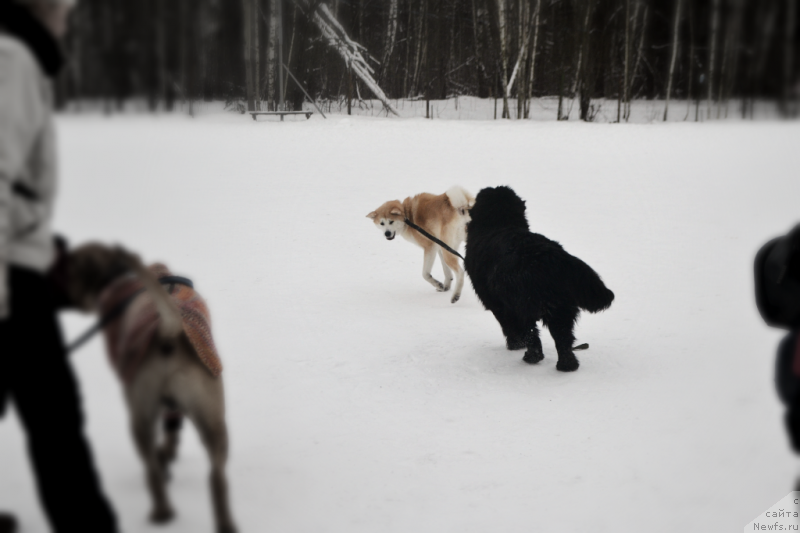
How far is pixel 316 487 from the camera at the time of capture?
2.24m

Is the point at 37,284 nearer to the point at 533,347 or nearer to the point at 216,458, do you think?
the point at 216,458

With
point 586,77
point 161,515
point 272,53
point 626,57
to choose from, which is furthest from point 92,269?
point 586,77

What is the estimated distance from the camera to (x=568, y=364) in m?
3.68

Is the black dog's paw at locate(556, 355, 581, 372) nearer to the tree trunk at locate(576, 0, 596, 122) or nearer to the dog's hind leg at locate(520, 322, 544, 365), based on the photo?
the dog's hind leg at locate(520, 322, 544, 365)

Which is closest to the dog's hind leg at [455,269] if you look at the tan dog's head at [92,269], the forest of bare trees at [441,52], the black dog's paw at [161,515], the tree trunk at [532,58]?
the forest of bare trees at [441,52]

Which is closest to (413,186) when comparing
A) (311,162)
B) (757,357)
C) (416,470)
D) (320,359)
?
(311,162)

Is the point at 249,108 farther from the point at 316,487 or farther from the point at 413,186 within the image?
the point at 316,487

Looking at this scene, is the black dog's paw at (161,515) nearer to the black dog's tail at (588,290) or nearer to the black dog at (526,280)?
the black dog at (526,280)

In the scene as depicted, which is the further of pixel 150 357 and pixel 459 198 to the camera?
pixel 459 198

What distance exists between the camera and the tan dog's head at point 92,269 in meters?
1.36

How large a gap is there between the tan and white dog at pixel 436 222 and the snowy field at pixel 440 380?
0.27m

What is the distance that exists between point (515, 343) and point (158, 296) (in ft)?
9.48

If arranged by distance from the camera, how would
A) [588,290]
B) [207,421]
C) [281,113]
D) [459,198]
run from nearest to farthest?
1. [207,421]
2. [588,290]
3. [459,198]
4. [281,113]

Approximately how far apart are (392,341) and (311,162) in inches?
240
